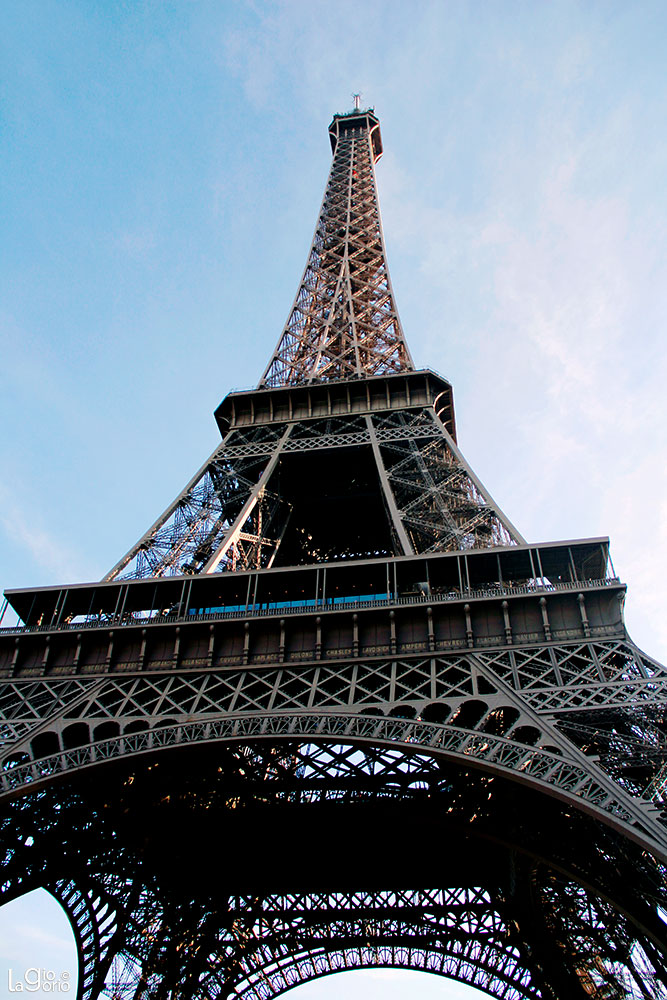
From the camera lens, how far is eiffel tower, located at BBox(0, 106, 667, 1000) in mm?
18750

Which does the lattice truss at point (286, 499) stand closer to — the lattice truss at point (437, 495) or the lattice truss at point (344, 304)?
the lattice truss at point (437, 495)

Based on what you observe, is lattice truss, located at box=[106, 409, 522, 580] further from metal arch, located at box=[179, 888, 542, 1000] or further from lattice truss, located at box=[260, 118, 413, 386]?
metal arch, located at box=[179, 888, 542, 1000]

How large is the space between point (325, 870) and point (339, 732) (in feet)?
42.9

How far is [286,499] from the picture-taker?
3422 centimetres

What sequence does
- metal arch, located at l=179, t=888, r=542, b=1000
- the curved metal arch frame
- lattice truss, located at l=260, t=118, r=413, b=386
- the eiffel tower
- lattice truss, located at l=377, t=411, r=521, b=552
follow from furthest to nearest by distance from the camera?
lattice truss, located at l=260, t=118, r=413, b=386, metal arch, located at l=179, t=888, r=542, b=1000, lattice truss, located at l=377, t=411, r=521, b=552, the eiffel tower, the curved metal arch frame

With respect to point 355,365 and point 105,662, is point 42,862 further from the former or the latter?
point 355,365

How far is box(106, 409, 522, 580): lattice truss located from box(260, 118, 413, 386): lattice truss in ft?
13.9

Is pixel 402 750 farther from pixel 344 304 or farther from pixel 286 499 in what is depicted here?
pixel 344 304

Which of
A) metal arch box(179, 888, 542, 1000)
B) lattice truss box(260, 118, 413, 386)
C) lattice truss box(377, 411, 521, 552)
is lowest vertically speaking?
metal arch box(179, 888, 542, 1000)

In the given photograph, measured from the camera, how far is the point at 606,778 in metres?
15.8

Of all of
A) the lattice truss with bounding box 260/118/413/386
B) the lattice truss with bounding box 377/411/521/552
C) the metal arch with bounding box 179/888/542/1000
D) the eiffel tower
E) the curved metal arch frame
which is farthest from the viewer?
the lattice truss with bounding box 260/118/413/386

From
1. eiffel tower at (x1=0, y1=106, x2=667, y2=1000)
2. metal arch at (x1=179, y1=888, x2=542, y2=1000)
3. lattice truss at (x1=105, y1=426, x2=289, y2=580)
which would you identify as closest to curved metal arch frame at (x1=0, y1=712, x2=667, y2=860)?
eiffel tower at (x1=0, y1=106, x2=667, y2=1000)

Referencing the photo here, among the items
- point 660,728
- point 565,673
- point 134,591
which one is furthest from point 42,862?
point 660,728

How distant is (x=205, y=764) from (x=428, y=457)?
13593 millimetres
